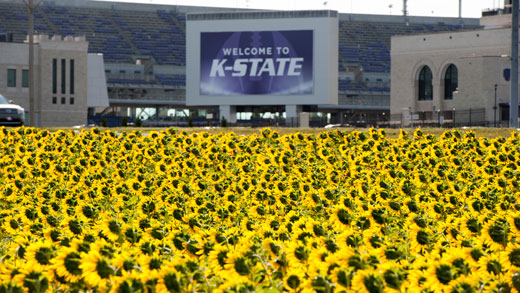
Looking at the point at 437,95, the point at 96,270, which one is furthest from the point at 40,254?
the point at 437,95

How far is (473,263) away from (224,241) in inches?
69.7

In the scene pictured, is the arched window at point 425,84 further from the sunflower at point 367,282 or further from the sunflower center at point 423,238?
the sunflower at point 367,282

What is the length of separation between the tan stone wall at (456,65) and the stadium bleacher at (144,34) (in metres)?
27.2

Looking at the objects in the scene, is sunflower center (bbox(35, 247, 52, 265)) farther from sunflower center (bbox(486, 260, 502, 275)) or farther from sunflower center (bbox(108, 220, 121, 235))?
sunflower center (bbox(486, 260, 502, 275))

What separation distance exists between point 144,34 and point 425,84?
151 ft

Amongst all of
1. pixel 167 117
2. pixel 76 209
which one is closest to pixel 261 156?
pixel 76 209

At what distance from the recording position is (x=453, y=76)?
9831 cm

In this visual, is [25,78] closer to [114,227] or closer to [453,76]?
[453,76]

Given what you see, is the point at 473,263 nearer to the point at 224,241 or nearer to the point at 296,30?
the point at 224,241

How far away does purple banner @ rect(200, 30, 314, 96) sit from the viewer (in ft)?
313

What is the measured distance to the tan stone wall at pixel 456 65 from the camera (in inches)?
3661

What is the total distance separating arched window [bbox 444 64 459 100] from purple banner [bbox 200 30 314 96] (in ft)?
→ 42.3

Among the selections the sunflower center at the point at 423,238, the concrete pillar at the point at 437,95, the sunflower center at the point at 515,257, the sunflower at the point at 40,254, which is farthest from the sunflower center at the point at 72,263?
the concrete pillar at the point at 437,95

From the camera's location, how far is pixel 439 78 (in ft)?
324
